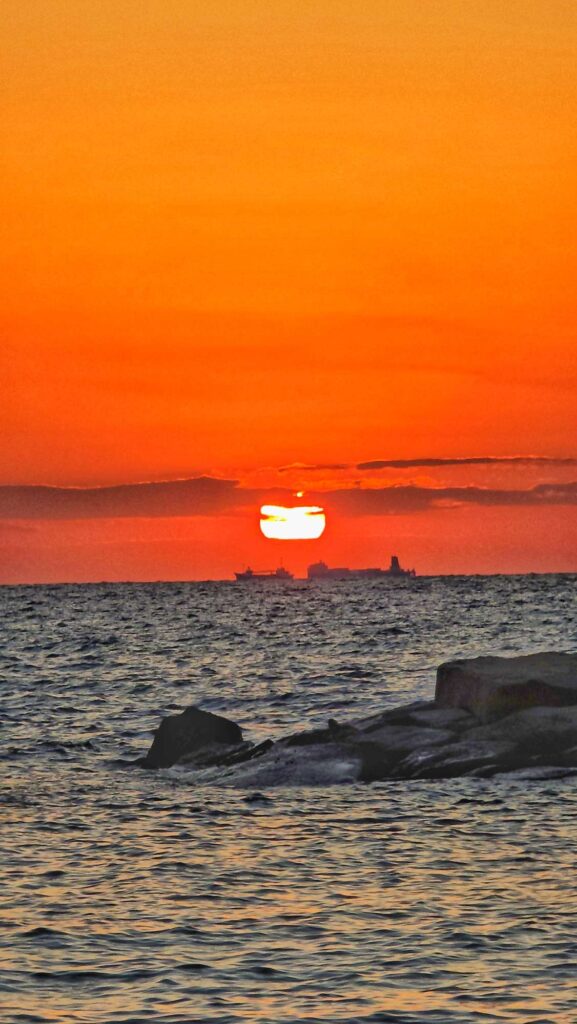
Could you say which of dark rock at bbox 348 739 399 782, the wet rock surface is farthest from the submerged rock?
dark rock at bbox 348 739 399 782

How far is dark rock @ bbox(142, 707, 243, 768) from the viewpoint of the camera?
35344 mm

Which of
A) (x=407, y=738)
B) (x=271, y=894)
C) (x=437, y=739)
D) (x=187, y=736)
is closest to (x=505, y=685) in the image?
(x=437, y=739)

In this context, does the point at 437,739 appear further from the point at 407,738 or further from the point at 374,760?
the point at 374,760

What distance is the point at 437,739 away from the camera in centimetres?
3250

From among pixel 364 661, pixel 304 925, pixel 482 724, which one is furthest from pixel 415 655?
pixel 304 925

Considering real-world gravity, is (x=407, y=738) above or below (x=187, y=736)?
above

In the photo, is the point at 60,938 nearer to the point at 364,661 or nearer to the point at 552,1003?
the point at 552,1003

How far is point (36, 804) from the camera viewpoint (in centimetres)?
2917

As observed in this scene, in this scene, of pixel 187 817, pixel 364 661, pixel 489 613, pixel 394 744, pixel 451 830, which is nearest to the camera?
pixel 451 830

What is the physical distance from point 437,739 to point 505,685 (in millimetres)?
2172

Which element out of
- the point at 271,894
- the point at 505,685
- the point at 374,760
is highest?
the point at 505,685

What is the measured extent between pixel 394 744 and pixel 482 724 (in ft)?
7.09

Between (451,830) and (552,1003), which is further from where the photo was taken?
(451,830)

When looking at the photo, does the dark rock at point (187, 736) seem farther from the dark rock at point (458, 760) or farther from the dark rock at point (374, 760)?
the dark rock at point (458, 760)
